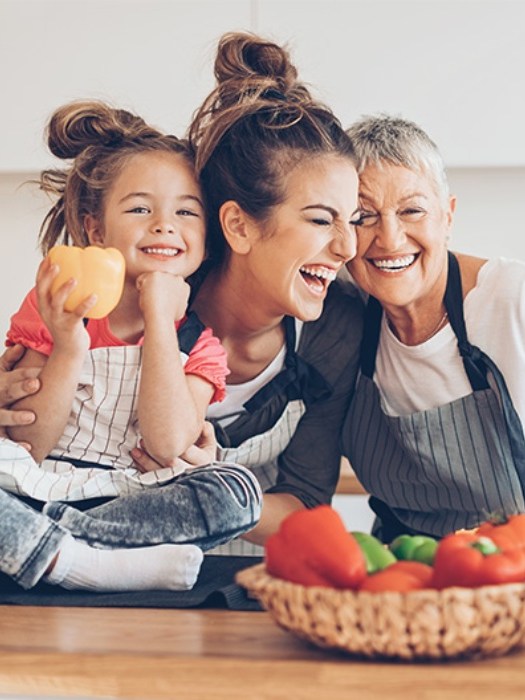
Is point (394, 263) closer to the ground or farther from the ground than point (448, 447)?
farther from the ground

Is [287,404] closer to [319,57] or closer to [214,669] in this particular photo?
[214,669]

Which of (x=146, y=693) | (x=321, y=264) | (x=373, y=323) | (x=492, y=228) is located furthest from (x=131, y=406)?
(x=492, y=228)

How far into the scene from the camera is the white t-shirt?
5.97 ft

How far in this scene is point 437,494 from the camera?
193 centimetres

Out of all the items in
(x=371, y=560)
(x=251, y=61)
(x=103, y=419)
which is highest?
(x=251, y=61)

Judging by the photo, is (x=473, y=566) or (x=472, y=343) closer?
(x=473, y=566)

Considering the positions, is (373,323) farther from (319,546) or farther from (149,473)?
(319,546)

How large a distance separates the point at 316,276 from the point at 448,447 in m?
0.37

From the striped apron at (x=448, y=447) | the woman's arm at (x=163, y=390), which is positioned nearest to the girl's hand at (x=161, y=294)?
the woman's arm at (x=163, y=390)

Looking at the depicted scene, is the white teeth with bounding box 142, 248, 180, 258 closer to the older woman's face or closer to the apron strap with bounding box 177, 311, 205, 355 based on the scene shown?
the apron strap with bounding box 177, 311, 205, 355

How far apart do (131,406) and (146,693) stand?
25.8 inches

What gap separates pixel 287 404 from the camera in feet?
6.33

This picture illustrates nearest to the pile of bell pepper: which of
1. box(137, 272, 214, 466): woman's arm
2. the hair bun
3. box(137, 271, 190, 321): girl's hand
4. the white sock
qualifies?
the white sock

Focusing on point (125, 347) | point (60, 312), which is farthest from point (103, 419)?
point (60, 312)
